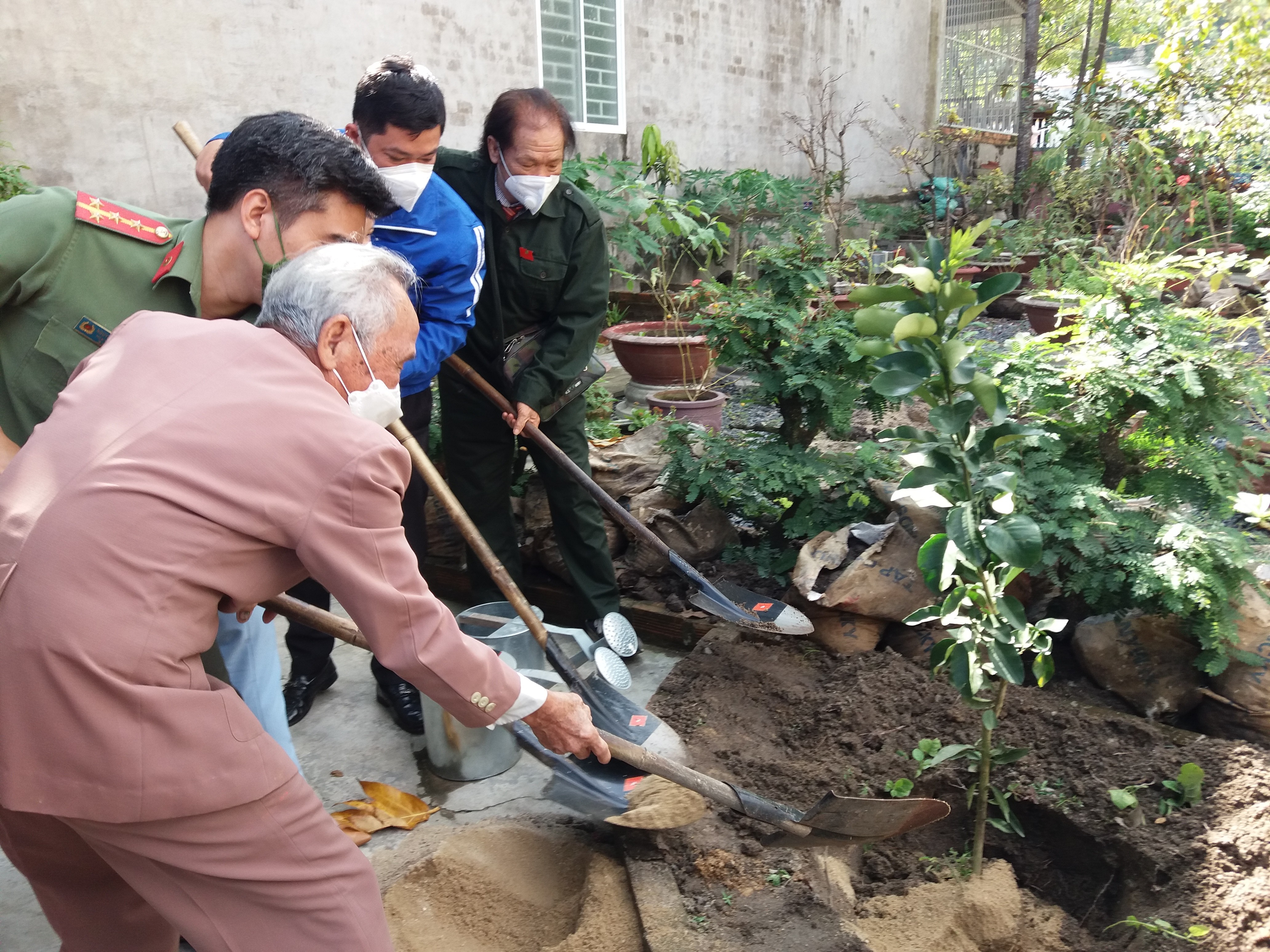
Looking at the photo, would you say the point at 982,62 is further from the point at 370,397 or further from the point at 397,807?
the point at 370,397

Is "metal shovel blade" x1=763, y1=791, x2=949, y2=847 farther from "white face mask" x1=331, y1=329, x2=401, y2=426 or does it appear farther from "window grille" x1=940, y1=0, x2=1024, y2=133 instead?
"window grille" x1=940, y1=0, x2=1024, y2=133

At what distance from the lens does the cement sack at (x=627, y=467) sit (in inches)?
172

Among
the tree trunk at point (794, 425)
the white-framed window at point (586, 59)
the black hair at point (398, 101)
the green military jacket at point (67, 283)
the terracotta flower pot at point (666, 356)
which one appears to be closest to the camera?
the green military jacket at point (67, 283)

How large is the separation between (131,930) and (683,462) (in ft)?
9.02

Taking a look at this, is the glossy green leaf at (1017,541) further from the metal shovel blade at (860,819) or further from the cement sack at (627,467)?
the cement sack at (627,467)

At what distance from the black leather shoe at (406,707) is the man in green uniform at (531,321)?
0.75m

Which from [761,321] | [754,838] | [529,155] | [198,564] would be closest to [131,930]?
[198,564]

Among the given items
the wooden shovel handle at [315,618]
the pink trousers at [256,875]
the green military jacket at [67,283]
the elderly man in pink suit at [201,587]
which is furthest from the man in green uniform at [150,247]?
the pink trousers at [256,875]

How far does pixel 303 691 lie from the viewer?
352 cm

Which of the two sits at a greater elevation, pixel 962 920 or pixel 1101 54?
pixel 1101 54

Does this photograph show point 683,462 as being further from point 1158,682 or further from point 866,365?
point 1158,682

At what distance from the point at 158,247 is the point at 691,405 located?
3732mm

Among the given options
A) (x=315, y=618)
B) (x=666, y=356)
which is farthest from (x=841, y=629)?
(x=666, y=356)

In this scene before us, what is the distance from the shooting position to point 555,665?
2.99 metres
